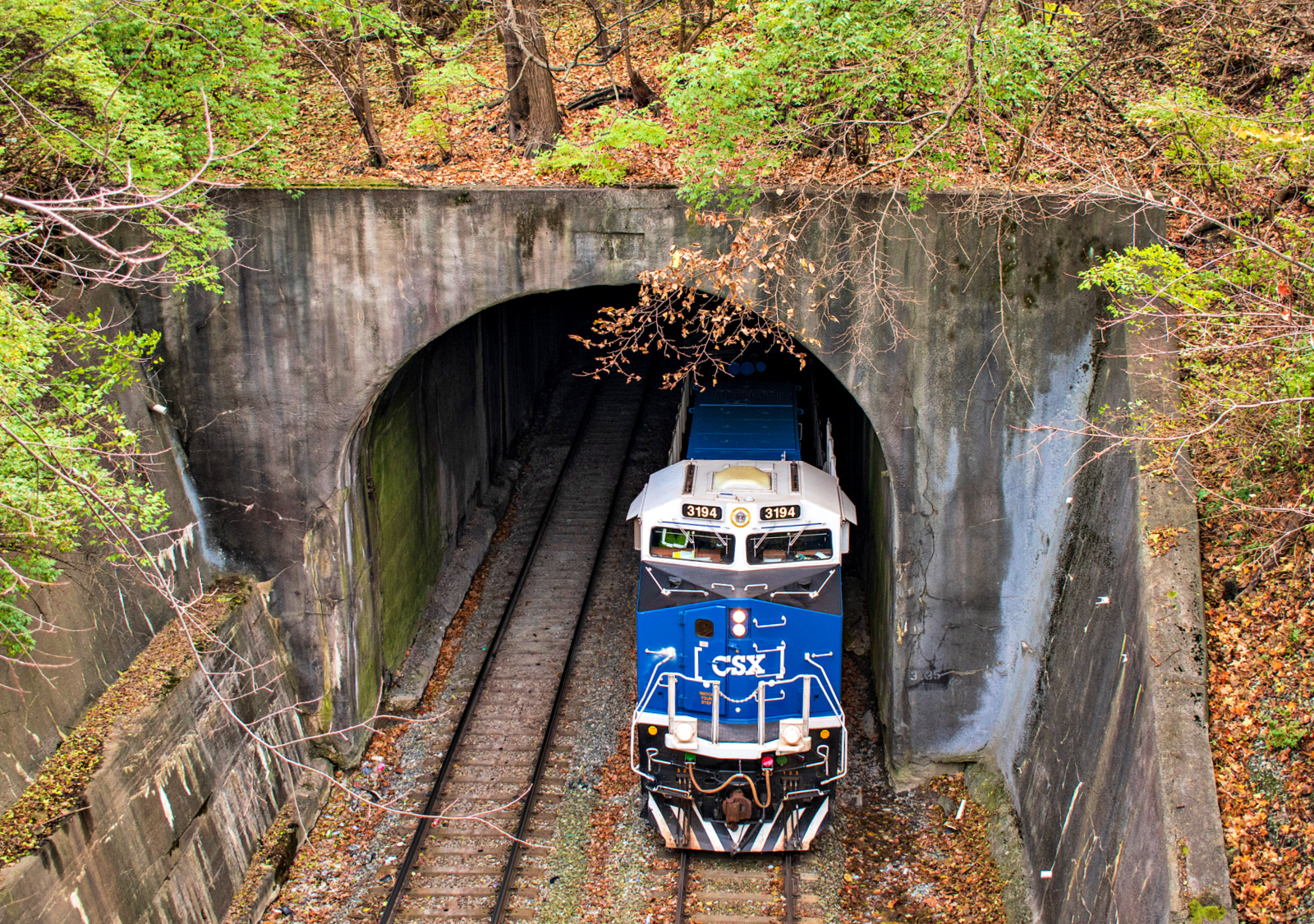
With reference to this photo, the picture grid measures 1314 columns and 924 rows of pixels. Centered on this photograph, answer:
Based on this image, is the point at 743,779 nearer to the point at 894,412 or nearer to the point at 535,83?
the point at 894,412

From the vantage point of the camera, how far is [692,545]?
9320mm

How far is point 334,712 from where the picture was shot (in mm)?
11086

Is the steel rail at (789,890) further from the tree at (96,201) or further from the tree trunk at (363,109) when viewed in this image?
the tree trunk at (363,109)

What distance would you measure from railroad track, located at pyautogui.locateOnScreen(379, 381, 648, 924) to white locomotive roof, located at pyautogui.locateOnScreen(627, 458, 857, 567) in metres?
3.16

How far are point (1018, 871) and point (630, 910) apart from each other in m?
3.92

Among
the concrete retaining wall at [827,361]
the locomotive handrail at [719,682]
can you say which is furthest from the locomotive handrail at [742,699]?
the concrete retaining wall at [827,361]

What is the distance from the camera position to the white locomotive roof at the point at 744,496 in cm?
907

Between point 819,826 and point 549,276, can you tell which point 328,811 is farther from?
point 549,276

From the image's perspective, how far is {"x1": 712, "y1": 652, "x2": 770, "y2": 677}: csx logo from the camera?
30.2 ft

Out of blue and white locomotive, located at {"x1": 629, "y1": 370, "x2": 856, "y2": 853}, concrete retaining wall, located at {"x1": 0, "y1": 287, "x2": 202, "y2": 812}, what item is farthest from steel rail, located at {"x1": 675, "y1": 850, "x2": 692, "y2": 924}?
concrete retaining wall, located at {"x1": 0, "y1": 287, "x2": 202, "y2": 812}

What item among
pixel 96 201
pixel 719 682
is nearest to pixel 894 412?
pixel 719 682

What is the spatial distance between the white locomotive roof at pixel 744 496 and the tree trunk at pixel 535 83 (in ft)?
15.3

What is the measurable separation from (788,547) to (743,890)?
3656 millimetres

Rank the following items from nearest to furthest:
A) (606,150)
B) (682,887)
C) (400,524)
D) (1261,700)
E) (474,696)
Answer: (1261,700) < (682,887) < (606,150) < (474,696) < (400,524)
